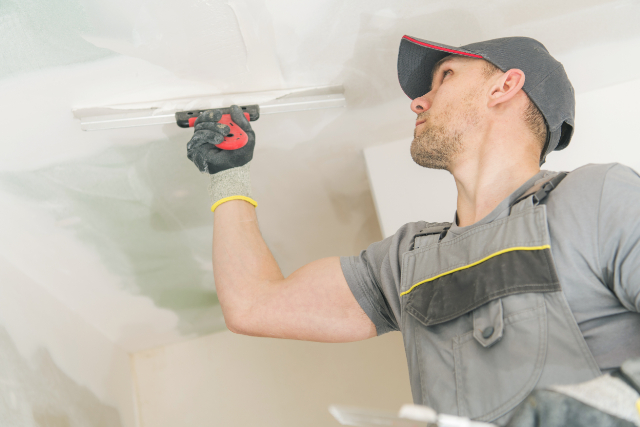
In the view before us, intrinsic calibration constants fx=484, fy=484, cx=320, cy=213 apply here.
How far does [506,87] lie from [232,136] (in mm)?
819

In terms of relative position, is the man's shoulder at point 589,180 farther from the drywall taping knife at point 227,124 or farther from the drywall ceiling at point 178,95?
the drywall taping knife at point 227,124

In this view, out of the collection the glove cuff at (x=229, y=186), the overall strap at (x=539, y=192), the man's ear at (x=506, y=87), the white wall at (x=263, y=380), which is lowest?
the white wall at (x=263, y=380)

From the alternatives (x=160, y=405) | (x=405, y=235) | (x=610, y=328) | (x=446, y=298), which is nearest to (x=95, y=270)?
(x=160, y=405)

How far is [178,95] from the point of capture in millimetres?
1547

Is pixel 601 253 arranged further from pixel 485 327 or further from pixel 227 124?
pixel 227 124

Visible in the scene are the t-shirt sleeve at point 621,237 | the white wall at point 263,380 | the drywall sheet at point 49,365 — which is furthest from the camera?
the white wall at point 263,380

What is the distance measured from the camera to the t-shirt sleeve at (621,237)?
2.85 feet

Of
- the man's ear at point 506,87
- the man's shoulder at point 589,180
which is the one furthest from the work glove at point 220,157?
the man's shoulder at point 589,180

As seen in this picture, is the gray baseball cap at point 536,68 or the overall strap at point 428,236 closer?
the overall strap at point 428,236

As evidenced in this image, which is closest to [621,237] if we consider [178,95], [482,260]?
[482,260]

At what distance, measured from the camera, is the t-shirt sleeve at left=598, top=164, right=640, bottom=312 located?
87cm

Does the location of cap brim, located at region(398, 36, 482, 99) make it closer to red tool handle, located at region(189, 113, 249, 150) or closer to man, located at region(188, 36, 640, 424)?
man, located at region(188, 36, 640, 424)

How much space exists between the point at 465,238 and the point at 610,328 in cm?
35

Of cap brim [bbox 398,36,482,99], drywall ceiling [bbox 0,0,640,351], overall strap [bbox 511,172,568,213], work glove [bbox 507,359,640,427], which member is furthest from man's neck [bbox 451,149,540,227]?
work glove [bbox 507,359,640,427]
